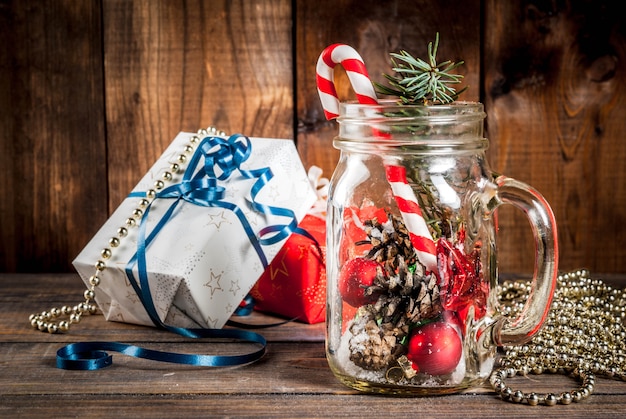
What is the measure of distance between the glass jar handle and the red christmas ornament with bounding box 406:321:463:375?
74mm

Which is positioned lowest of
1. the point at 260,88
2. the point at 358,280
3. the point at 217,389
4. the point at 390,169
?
the point at 217,389

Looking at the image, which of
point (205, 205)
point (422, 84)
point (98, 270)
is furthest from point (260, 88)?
point (422, 84)

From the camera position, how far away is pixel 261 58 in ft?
4.47

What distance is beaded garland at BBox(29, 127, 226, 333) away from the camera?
3.45ft

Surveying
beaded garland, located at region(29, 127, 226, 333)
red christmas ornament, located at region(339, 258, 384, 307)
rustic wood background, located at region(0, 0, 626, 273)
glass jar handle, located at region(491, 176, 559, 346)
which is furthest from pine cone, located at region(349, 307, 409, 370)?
rustic wood background, located at region(0, 0, 626, 273)

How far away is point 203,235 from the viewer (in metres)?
1.03

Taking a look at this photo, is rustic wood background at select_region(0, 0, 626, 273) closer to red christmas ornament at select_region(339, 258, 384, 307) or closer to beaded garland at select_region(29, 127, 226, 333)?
beaded garland at select_region(29, 127, 226, 333)

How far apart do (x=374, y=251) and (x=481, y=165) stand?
158 mm

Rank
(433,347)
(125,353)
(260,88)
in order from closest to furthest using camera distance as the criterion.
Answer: (433,347), (125,353), (260,88)

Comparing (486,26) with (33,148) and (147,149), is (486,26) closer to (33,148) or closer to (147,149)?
(147,149)

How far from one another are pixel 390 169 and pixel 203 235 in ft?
1.05

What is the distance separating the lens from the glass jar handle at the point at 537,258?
0.82 metres

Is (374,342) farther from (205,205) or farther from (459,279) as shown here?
(205,205)

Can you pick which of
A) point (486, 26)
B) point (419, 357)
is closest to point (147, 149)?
point (486, 26)
